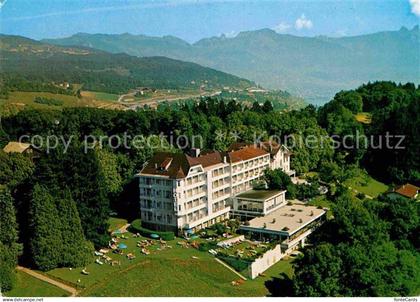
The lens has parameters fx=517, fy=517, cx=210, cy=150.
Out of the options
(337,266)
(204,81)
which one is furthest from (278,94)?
(337,266)

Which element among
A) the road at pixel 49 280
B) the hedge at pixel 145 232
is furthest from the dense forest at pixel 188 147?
the hedge at pixel 145 232

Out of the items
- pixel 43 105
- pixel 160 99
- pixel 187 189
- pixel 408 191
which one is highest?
pixel 160 99

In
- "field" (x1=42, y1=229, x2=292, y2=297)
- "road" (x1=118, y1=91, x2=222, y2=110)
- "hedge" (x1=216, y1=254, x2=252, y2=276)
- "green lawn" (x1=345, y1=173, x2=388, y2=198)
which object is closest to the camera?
"field" (x1=42, y1=229, x2=292, y2=297)

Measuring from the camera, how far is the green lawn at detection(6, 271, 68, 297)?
38.7 feet

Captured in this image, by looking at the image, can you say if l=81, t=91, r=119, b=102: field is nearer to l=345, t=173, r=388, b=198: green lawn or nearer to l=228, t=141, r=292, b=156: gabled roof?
l=228, t=141, r=292, b=156: gabled roof

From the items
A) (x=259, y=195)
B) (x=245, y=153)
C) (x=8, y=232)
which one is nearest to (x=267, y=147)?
(x=245, y=153)

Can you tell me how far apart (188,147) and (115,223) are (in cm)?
614

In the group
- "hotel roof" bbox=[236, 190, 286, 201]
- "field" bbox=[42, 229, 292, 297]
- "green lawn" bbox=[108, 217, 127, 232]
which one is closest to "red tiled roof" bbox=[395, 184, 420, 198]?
"hotel roof" bbox=[236, 190, 286, 201]

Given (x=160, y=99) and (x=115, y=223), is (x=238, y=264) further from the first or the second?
(x=160, y=99)

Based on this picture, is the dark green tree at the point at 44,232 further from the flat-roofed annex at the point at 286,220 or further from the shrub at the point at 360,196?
the shrub at the point at 360,196

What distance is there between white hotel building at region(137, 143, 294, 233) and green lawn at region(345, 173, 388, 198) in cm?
542

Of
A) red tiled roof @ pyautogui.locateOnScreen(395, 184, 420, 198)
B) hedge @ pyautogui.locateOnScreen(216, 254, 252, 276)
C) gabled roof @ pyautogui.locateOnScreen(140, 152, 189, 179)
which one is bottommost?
hedge @ pyautogui.locateOnScreen(216, 254, 252, 276)

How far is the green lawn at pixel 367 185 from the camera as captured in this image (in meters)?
21.2

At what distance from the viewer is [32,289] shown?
12.1 metres
